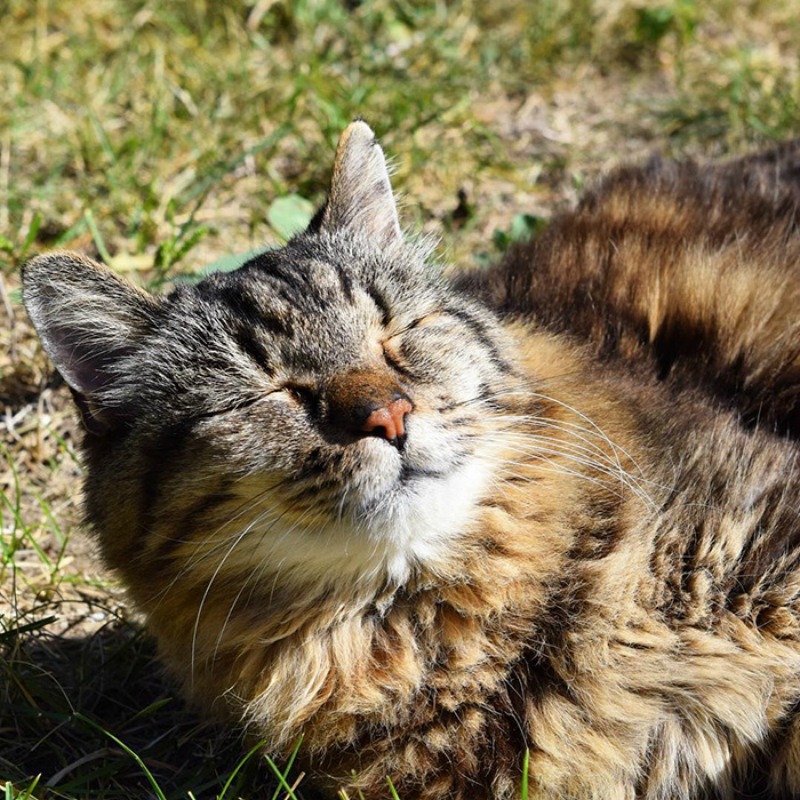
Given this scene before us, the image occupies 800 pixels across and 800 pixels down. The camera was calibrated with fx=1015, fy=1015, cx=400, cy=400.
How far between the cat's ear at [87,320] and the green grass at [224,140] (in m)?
0.86

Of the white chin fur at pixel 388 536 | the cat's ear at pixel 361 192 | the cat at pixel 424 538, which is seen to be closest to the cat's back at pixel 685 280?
the cat at pixel 424 538

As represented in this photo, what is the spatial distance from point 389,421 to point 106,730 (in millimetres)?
1207

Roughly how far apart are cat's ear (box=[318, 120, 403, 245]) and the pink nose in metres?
0.78

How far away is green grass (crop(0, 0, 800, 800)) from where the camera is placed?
303 cm

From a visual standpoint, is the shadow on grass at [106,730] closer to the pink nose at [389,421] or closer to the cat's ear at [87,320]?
the cat's ear at [87,320]

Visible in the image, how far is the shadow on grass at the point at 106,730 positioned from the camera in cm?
257

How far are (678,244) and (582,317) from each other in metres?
0.51

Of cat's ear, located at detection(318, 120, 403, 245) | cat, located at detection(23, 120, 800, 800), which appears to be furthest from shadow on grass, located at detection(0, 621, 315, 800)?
cat's ear, located at detection(318, 120, 403, 245)

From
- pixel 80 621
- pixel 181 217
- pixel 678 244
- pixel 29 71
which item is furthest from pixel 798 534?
pixel 29 71

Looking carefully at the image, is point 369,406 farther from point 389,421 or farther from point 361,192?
point 361,192

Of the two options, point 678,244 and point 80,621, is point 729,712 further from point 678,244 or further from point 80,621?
point 80,621

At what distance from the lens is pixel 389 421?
218 cm

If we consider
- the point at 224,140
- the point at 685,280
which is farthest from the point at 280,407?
the point at 224,140

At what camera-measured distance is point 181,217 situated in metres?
4.55
